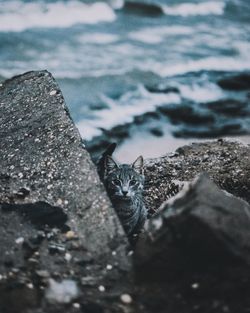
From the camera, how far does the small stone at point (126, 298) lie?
3.11 m

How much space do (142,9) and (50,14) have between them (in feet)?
6.60

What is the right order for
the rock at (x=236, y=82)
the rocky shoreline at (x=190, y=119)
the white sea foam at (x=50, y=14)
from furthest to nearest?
1. the white sea foam at (x=50, y=14)
2. the rock at (x=236, y=82)
3. the rocky shoreline at (x=190, y=119)

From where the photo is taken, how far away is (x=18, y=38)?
1079 cm

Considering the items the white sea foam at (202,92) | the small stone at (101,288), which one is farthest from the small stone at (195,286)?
the white sea foam at (202,92)

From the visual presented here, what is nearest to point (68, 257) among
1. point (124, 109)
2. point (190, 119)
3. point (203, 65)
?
point (124, 109)

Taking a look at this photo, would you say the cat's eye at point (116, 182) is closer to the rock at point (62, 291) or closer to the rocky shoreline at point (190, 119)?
the rock at point (62, 291)

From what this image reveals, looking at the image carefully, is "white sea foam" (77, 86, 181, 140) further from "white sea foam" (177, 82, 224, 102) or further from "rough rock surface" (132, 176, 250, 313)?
"rough rock surface" (132, 176, 250, 313)

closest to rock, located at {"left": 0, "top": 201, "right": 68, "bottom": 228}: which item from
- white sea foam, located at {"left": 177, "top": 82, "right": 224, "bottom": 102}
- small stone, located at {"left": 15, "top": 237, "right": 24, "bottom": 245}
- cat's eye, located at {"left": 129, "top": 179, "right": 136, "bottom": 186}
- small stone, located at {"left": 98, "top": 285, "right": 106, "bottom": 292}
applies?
small stone, located at {"left": 15, "top": 237, "right": 24, "bottom": 245}

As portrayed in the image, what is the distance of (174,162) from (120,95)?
12.4 feet

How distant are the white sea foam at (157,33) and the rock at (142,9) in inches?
26.0

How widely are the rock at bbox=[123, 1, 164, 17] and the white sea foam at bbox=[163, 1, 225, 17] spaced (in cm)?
25

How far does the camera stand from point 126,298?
3125 millimetres

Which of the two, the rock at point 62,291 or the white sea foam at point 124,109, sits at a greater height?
the rock at point 62,291

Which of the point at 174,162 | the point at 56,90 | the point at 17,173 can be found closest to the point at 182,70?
the point at 174,162
